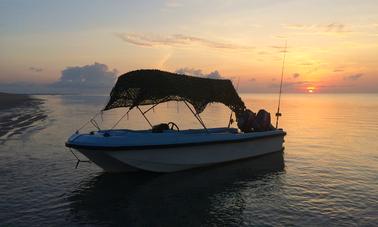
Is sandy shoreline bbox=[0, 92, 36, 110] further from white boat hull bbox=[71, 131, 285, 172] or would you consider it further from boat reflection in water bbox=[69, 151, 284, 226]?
boat reflection in water bbox=[69, 151, 284, 226]

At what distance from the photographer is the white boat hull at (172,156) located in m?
12.8

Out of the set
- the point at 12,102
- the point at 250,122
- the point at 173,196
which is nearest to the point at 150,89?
the point at 173,196

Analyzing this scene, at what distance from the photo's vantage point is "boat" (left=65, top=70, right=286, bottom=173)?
12.6 m

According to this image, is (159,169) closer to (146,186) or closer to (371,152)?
(146,186)

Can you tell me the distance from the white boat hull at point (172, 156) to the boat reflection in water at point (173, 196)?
1.06ft

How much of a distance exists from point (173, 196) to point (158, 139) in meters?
2.30

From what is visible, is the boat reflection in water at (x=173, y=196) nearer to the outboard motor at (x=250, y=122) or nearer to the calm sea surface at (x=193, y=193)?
the calm sea surface at (x=193, y=193)

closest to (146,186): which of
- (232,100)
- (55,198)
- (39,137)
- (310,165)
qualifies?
(55,198)

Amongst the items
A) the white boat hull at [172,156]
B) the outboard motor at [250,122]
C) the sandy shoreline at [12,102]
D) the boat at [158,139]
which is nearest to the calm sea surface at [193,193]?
the white boat hull at [172,156]

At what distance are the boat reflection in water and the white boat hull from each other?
32 cm

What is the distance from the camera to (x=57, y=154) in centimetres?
1734

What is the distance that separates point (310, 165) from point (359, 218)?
6.98m

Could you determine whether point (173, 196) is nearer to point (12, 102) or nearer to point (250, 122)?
point (250, 122)

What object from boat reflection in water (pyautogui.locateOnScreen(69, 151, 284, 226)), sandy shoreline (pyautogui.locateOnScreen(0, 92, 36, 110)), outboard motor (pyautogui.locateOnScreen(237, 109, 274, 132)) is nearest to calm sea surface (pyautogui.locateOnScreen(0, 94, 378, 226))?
boat reflection in water (pyautogui.locateOnScreen(69, 151, 284, 226))
